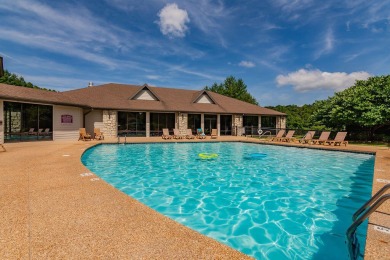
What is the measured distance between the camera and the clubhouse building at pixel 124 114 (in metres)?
18.5

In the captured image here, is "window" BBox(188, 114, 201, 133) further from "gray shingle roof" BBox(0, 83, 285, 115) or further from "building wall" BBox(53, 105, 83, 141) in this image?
"building wall" BBox(53, 105, 83, 141)

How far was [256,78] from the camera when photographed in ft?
124

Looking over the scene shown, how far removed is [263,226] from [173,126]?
840 inches

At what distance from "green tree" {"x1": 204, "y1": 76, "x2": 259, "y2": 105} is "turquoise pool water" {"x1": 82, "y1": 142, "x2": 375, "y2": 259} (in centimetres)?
5044

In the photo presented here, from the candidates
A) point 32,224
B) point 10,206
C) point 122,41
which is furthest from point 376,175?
point 122,41

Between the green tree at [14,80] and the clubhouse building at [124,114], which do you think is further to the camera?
the green tree at [14,80]

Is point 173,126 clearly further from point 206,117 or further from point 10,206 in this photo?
point 10,206

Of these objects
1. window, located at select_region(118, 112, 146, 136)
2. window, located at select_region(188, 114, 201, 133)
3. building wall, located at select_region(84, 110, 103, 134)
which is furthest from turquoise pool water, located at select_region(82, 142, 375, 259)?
window, located at select_region(188, 114, 201, 133)

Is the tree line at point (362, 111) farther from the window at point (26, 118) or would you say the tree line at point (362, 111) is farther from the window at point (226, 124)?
the window at point (26, 118)

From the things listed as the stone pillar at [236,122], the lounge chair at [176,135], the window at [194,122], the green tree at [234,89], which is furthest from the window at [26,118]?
the green tree at [234,89]

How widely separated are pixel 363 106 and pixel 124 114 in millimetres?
22261

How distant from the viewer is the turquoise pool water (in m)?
4.33

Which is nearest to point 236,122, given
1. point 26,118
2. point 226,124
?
point 226,124

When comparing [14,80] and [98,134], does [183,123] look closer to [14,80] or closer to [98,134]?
[98,134]
